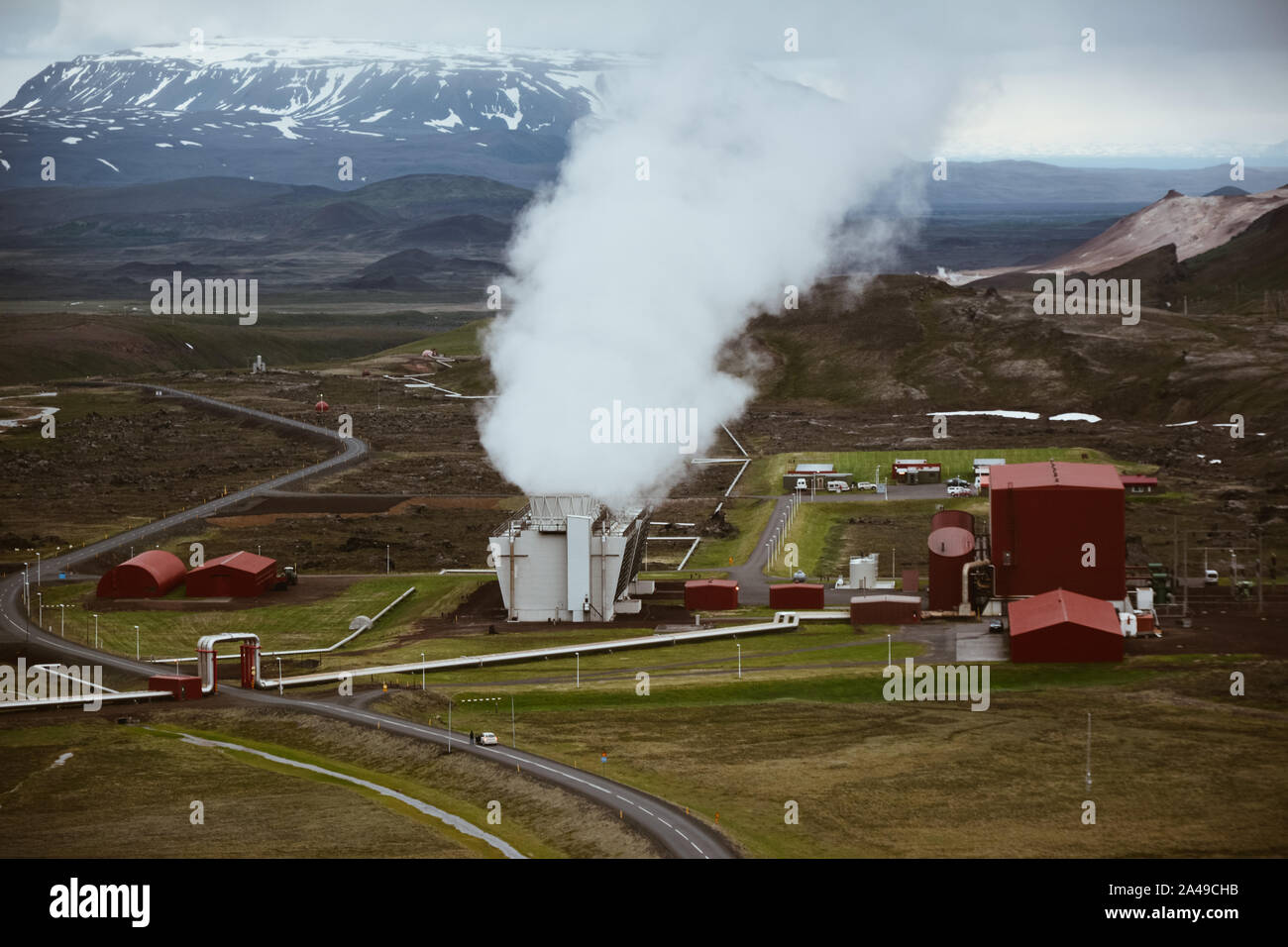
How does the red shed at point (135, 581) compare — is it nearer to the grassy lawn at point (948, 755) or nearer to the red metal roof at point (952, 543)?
the grassy lawn at point (948, 755)

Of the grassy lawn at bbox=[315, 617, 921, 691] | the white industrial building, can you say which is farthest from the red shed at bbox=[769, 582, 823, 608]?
the white industrial building

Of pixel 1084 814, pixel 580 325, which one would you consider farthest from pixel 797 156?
pixel 1084 814

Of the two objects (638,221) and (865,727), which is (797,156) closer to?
(638,221)

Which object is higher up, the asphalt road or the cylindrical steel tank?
the cylindrical steel tank

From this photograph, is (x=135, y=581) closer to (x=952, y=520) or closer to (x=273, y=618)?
(x=273, y=618)

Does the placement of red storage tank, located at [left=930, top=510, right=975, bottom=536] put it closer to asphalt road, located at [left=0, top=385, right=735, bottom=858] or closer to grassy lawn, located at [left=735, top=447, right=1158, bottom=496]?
grassy lawn, located at [left=735, top=447, right=1158, bottom=496]
